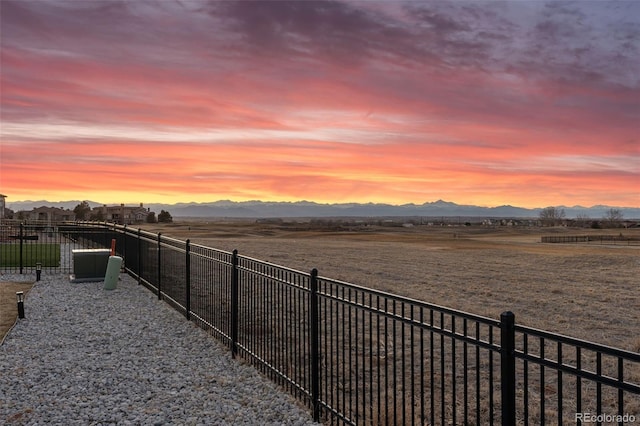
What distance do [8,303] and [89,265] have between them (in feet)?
13.7

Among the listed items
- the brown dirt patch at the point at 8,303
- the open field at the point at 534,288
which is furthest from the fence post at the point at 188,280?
the open field at the point at 534,288

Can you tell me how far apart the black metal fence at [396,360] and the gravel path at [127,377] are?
42cm

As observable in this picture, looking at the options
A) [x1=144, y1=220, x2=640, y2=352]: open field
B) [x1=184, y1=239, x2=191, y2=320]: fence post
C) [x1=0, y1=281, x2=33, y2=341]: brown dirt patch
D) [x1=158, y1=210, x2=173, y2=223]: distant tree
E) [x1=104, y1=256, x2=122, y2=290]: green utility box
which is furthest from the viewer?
[x1=158, y1=210, x2=173, y2=223]: distant tree

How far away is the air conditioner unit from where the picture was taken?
17.7m

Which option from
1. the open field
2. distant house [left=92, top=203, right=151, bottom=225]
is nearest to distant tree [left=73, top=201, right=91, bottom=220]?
distant house [left=92, top=203, right=151, bottom=225]

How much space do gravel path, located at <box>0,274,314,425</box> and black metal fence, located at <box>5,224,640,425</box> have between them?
42 centimetres

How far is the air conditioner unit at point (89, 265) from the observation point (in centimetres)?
1773

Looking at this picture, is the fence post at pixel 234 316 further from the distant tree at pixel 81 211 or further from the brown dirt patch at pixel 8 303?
the distant tree at pixel 81 211

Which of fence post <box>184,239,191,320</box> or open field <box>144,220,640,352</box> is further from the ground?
fence post <box>184,239,191,320</box>

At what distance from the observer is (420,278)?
974 inches

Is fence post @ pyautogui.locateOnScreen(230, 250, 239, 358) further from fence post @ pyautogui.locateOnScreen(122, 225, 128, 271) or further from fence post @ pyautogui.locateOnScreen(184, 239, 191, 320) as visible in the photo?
fence post @ pyautogui.locateOnScreen(122, 225, 128, 271)

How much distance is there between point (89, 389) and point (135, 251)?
37.6ft

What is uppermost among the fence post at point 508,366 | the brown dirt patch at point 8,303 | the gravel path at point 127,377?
the fence post at point 508,366

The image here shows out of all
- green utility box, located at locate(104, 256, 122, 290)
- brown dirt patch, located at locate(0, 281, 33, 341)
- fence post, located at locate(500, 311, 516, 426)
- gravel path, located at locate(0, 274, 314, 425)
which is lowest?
gravel path, located at locate(0, 274, 314, 425)
